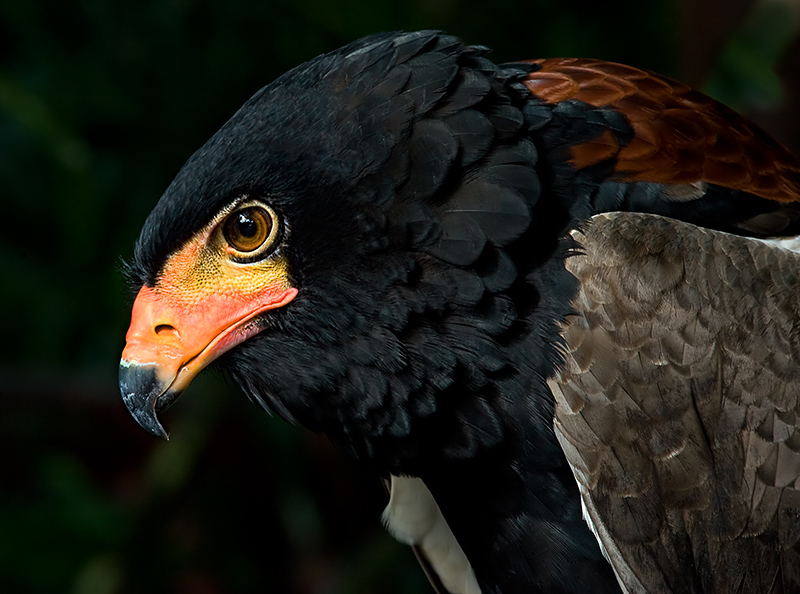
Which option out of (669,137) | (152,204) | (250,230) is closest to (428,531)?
(250,230)

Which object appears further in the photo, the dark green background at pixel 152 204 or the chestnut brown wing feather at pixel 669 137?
the dark green background at pixel 152 204

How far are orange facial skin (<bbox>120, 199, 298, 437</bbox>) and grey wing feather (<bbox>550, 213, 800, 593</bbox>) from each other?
2.07ft

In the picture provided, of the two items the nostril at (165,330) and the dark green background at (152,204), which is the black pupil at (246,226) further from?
the dark green background at (152,204)

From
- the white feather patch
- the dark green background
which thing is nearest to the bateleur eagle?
the white feather patch

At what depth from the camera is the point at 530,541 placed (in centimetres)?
209

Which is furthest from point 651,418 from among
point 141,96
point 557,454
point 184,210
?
point 141,96

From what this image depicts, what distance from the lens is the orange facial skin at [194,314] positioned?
Result: 6.37 feet

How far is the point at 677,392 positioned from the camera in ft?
6.05

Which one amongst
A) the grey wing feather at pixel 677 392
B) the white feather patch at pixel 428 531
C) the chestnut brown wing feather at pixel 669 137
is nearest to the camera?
the grey wing feather at pixel 677 392

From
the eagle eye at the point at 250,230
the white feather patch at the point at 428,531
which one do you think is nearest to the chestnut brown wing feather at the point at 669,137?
the eagle eye at the point at 250,230

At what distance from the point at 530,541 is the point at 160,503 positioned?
215 centimetres

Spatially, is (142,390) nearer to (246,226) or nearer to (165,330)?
(165,330)

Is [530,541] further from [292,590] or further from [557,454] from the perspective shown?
[292,590]

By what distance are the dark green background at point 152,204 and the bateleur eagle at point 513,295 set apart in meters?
1.57
